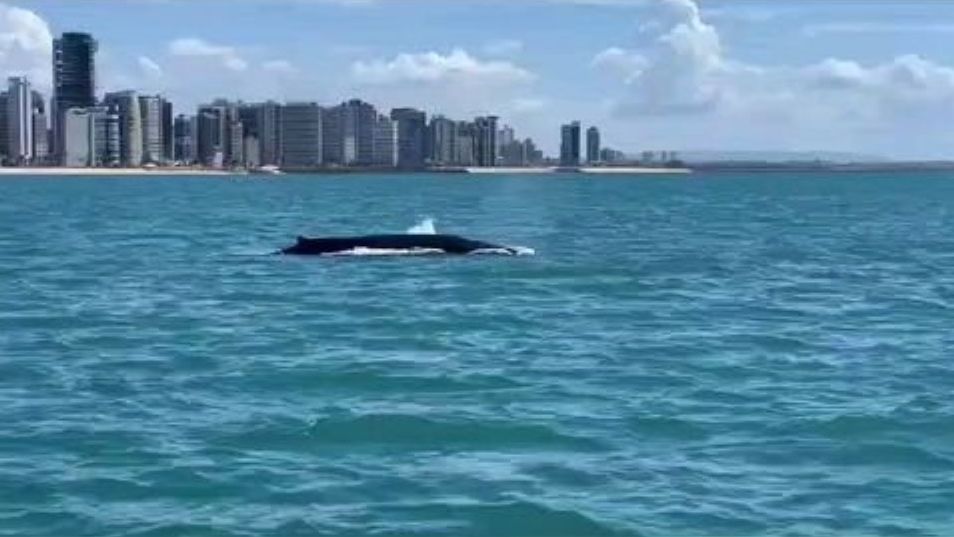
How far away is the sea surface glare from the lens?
1883cm

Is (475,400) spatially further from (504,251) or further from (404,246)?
(404,246)

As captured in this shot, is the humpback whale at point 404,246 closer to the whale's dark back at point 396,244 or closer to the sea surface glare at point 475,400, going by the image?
the whale's dark back at point 396,244

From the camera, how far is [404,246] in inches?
2437

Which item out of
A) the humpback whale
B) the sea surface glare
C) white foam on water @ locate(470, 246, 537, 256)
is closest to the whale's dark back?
the humpback whale

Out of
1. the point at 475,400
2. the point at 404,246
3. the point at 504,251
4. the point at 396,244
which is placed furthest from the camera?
the point at 396,244

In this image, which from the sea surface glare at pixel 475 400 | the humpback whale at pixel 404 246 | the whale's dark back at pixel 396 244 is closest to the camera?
the sea surface glare at pixel 475 400

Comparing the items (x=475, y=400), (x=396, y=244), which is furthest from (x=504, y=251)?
(x=475, y=400)

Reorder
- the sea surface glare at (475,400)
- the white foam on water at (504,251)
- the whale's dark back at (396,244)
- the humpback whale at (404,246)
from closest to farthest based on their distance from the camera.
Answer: the sea surface glare at (475,400), the white foam on water at (504,251), the humpback whale at (404,246), the whale's dark back at (396,244)

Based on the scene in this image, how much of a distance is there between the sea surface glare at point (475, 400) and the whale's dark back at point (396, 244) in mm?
3787

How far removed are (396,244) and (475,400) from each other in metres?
36.3

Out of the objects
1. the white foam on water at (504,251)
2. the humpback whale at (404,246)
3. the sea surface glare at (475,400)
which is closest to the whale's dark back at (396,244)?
the humpback whale at (404,246)

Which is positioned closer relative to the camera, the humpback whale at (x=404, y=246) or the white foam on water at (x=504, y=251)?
the white foam on water at (x=504, y=251)

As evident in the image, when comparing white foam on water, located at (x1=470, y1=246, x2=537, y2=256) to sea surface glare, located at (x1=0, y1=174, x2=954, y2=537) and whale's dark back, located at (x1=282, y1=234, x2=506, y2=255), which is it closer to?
whale's dark back, located at (x1=282, y1=234, x2=506, y2=255)

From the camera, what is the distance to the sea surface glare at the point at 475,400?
741 inches
